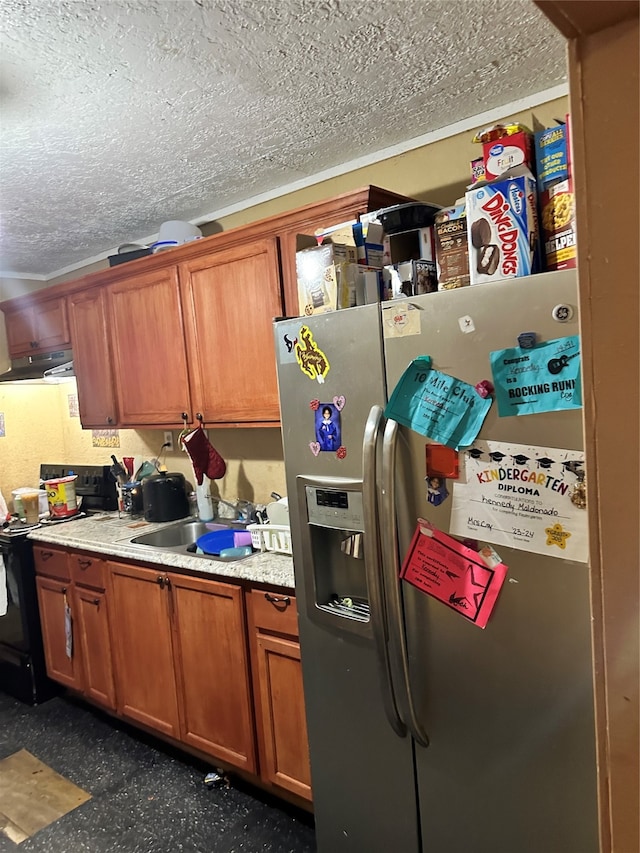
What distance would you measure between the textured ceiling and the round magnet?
79cm

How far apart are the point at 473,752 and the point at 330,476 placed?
77 centimetres

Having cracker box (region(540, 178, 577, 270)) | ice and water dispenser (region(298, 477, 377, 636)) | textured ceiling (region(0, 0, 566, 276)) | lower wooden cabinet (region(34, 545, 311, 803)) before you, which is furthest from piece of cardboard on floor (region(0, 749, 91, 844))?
cracker box (region(540, 178, 577, 270))

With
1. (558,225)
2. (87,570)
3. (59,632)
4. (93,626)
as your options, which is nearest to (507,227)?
(558,225)

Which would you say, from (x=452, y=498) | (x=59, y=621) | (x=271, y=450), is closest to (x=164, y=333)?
(x=271, y=450)

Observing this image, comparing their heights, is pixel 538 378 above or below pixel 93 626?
above

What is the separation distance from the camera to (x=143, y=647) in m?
2.52

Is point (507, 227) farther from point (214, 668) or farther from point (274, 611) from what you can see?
point (214, 668)

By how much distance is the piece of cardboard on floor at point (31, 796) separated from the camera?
2.20 metres

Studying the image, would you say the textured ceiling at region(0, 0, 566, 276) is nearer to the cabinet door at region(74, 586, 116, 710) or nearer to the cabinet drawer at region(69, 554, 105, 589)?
the cabinet drawer at region(69, 554, 105, 589)

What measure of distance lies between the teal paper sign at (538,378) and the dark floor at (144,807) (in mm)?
1703

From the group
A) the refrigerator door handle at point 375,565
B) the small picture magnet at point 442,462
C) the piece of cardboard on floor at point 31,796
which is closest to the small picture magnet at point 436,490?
the small picture magnet at point 442,462

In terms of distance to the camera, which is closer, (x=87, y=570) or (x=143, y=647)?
(x=143, y=647)

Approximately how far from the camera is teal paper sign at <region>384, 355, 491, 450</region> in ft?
4.42

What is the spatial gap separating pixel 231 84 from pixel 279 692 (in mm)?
1946
